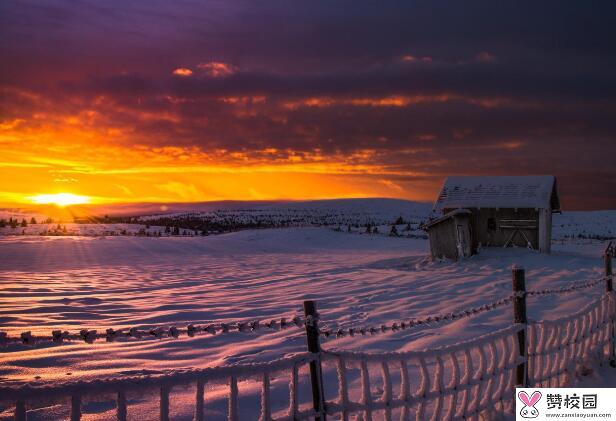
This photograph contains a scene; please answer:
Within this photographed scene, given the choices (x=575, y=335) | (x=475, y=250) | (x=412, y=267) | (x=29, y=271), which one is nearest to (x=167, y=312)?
(x=575, y=335)

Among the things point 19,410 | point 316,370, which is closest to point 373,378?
point 316,370

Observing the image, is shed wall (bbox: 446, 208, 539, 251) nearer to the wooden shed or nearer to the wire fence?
the wooden shed

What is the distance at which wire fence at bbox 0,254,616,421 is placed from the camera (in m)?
3.39

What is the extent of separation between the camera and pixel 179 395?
21.4 ft

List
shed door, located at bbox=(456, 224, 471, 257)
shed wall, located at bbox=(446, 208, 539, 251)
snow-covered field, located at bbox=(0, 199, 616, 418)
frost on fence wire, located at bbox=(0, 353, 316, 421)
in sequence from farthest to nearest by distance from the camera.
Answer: shed wall, located at bbox=(446, 208, 539, 251) → shed door, located at bbox=(456, 224, 471, 257) → snow-covered field, located at bbox=(0, 199, 616, 418) → frost on fence wire, located at bbox=(0, 353, 316, 421)

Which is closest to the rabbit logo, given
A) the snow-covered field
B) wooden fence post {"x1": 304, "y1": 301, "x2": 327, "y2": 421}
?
wooden fence post {"x1": 304, "y1": 301, "x2": 327, "y2": 421}

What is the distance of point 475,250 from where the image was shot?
77.0 feet

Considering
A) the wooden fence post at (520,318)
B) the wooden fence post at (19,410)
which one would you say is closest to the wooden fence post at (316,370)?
the wooden fence post at (19,410)

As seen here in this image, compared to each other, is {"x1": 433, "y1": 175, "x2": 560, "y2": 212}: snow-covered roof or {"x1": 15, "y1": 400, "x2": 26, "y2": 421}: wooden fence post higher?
{"x1": 433, "y1": 175, "x2": 560, "y2": 212}: snow-covered roof

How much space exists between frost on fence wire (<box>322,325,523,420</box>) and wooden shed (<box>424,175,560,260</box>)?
52.0ft

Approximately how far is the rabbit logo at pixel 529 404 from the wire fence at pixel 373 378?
224 millimetres

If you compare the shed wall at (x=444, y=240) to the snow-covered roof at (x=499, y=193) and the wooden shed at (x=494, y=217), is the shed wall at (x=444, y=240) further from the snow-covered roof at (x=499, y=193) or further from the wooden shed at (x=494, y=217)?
the snow-covered roof at (x=499, y=193)

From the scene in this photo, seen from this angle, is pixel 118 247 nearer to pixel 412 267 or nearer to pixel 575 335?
pixel 412 267

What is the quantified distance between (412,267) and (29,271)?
45.8 ft
